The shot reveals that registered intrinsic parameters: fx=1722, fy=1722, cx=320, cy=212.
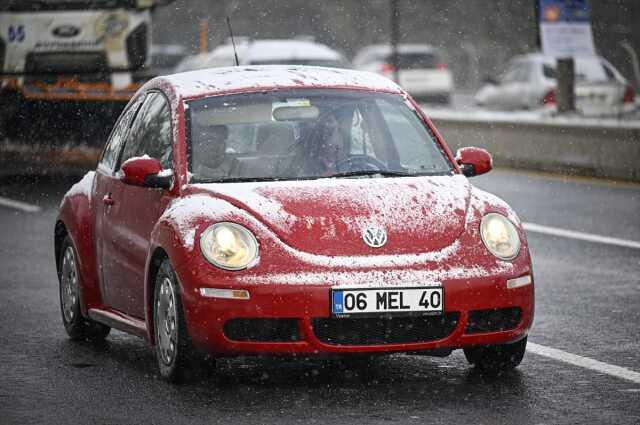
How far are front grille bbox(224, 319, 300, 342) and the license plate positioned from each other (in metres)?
0.21

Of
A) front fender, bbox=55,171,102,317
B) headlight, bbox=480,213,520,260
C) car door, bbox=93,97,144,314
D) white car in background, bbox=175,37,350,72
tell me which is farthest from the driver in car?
white car in background, bbox=175,37,350,72

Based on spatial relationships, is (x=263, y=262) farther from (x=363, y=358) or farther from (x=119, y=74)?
(x=119, y=74)

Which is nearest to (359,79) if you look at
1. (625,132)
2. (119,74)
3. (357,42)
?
(625,132)

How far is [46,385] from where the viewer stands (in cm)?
778

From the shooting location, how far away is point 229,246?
7.35m

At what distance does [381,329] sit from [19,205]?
10.7 metres

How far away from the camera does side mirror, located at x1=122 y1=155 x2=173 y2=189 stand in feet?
26.2

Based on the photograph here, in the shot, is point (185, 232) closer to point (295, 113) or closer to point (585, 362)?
point (295, 113)

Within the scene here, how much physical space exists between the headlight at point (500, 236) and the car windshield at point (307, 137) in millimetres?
656

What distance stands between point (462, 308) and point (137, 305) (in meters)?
A: 1.75

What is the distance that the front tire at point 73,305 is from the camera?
913 centimetres

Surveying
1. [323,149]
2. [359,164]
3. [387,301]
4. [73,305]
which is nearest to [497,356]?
[387,301]

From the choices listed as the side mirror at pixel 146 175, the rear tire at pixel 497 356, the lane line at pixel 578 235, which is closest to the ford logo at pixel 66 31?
the lane line at pixel 578 235

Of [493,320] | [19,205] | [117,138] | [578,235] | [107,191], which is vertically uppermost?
[117,138]
